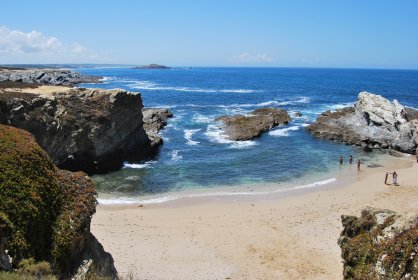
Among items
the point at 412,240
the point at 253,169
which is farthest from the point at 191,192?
the point at 412,240

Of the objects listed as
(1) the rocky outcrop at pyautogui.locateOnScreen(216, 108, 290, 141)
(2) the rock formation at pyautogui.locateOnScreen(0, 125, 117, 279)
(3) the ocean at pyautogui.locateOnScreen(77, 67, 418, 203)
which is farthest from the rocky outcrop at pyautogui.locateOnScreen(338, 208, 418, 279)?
(1) the rocky outcrop at pyautogui.locateOnScreen(216, 108, 290, 141)

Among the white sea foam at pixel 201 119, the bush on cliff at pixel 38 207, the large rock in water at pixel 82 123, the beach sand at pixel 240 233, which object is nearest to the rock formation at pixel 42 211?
the bush on cliff at pixel 38 207

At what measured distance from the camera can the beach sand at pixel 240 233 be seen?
72.5 ft

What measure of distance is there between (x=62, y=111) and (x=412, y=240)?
32535mm

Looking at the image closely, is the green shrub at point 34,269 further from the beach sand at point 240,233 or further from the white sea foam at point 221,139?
the white sea foam at point 221,139

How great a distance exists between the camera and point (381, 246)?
14.9m

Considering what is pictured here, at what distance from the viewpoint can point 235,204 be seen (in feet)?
105

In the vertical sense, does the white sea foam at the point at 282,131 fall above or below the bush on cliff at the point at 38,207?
below

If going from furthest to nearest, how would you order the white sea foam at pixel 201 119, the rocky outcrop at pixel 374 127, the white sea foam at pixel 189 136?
the white sea foam at pixel 201 119
the white sea foam at pixel 189 136
the rocky outcrop at pixel 374 127

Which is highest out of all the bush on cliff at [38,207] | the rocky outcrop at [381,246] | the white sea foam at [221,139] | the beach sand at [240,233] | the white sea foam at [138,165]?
the bush on cliff at [38,207]

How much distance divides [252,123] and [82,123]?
3043cm

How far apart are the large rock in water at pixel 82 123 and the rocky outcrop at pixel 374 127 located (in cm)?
2746

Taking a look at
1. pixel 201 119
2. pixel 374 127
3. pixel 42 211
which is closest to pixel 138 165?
pixel 42 211

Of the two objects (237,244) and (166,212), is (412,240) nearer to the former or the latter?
(237,244)
